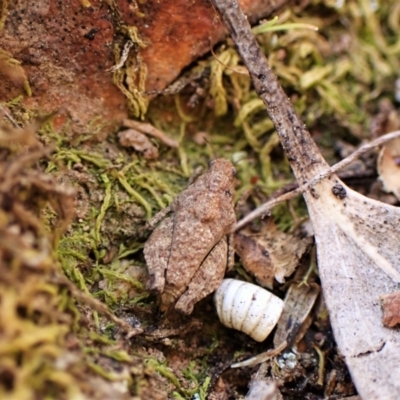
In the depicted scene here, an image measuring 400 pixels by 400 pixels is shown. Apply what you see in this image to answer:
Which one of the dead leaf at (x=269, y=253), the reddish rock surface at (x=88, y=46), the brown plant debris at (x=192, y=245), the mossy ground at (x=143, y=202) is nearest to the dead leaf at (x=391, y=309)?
the mossy ground at (x=143, y=202)

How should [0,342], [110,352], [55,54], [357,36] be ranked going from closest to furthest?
[0,342]
[110,352]
[55,54]
[357,36]

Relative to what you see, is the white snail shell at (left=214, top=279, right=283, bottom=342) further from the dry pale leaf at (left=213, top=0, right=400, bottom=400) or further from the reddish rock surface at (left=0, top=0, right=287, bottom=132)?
the reddish rock surface at (left=0, top=0, right=287, bottom=132)

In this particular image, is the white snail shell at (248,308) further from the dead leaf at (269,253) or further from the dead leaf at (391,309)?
the dead leaf at (391,309)

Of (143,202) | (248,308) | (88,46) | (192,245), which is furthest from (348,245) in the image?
(88,46)

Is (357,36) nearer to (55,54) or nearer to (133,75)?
(133,75)

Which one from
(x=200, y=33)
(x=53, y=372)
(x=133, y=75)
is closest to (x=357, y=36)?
(x=200, y=33)

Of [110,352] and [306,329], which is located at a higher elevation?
[306,329]
